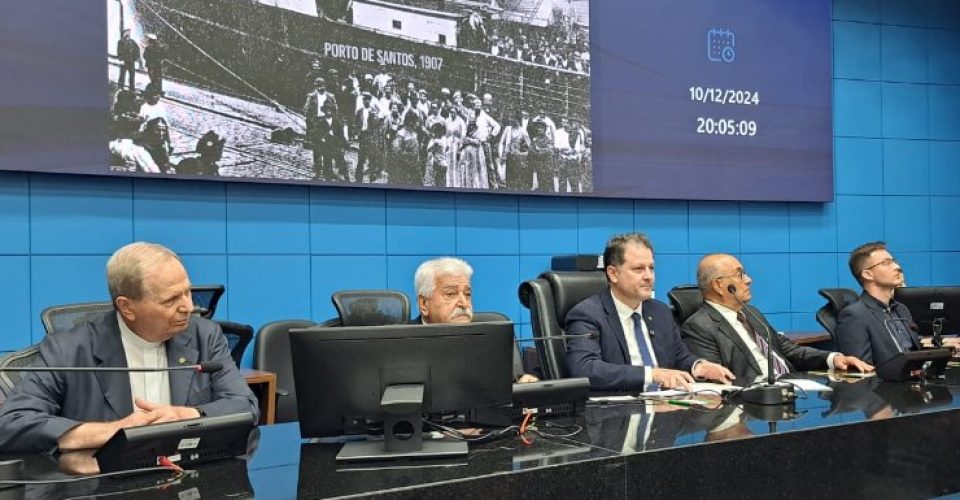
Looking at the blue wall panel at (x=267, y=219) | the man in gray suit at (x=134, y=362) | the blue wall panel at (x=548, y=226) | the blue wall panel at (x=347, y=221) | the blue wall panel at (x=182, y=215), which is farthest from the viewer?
the blue wall panel at (x=548, y=226)

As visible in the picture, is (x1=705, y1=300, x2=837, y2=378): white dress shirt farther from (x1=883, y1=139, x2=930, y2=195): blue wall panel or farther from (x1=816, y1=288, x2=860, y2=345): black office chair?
(x1=883, y1=139, x2=930, y2=195): blue wall panel

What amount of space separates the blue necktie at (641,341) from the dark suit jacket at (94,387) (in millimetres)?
1531

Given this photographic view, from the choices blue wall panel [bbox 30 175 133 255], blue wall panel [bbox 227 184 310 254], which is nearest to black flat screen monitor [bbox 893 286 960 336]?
blue wall panel [bbox 227 184 310 254]

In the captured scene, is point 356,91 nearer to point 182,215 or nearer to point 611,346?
point 182,215

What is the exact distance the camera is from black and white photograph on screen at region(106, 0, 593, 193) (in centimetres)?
358

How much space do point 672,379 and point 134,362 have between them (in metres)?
1.64

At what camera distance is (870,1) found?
220 inches

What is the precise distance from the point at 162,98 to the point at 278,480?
2.58 meters

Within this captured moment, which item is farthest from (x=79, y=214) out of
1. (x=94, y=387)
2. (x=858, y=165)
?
(x=858, y=165)

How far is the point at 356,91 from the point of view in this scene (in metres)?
4.04

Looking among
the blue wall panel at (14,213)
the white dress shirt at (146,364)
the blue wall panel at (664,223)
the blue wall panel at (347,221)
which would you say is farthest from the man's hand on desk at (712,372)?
the blue wall panel at (14,213)

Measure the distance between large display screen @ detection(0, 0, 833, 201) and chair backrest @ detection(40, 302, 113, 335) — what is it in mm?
1290

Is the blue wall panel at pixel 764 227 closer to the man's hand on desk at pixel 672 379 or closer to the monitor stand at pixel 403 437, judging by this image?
the man's hand on desk at pixel 672 379

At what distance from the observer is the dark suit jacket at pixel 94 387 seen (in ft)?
5.78
